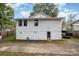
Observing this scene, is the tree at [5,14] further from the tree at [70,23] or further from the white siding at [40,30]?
the tree at [70,23]

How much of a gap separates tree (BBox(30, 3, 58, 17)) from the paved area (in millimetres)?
635

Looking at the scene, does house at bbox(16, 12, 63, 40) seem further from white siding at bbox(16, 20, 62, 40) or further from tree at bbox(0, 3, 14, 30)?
tree at bbox(0, 3, 14, 30)

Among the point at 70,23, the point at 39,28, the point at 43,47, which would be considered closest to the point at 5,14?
the point at 39,28

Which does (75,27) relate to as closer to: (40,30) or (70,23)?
(70,23)

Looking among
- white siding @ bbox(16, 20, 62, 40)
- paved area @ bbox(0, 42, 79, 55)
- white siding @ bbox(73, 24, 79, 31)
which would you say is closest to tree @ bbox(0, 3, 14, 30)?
white siding @ bbox(16, 20, 62, 40)

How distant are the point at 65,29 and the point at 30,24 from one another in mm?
744

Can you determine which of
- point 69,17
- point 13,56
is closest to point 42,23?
point 69,17

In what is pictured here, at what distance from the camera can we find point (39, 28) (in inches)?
205

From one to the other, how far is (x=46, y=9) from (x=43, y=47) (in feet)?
2.65

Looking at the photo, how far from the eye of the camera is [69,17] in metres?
5.19

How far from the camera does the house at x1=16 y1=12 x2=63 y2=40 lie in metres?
5.15

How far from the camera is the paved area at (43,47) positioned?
5.15 metres

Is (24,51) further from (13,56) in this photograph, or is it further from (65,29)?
(65,29)

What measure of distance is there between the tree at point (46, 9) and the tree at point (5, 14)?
1.46 ft
